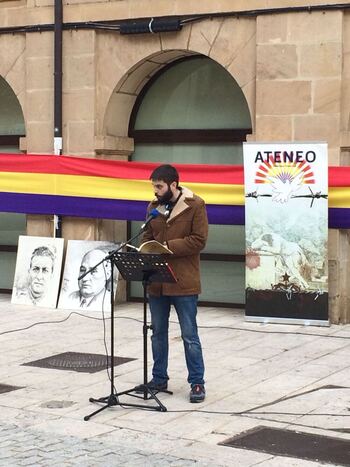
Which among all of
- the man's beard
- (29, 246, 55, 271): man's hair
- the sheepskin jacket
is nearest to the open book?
the sheepskin jacket

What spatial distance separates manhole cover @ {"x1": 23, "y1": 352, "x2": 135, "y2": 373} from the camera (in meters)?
9.94

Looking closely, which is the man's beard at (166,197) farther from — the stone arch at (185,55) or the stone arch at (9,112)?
the stone arch at (9,112)

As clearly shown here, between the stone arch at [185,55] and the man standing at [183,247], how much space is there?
5.02m

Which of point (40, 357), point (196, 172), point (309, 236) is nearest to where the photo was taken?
point (40, 357)

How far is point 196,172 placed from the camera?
13.2 m

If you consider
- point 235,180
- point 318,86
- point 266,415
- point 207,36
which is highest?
point 207,36

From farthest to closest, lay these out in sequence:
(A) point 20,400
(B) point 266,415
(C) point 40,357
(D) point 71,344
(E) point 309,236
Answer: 1. (E) point 309,236
2. (D) point 71,344
3. (C) point 40,357
4. (A) point 20,400
5. (B) point 266,415

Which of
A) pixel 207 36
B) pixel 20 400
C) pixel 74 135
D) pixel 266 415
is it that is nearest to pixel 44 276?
pixel 74 135

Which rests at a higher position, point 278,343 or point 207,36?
point 207,36

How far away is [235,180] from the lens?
12906 mm

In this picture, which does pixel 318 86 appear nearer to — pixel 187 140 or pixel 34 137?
pixel 187 140

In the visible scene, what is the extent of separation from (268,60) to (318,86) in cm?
79

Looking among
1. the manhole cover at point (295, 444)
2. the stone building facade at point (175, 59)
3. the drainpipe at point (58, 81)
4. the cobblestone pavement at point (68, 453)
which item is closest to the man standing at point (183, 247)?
the manhole cover at point (295, 444)

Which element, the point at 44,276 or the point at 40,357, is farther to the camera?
the point at 44,276
